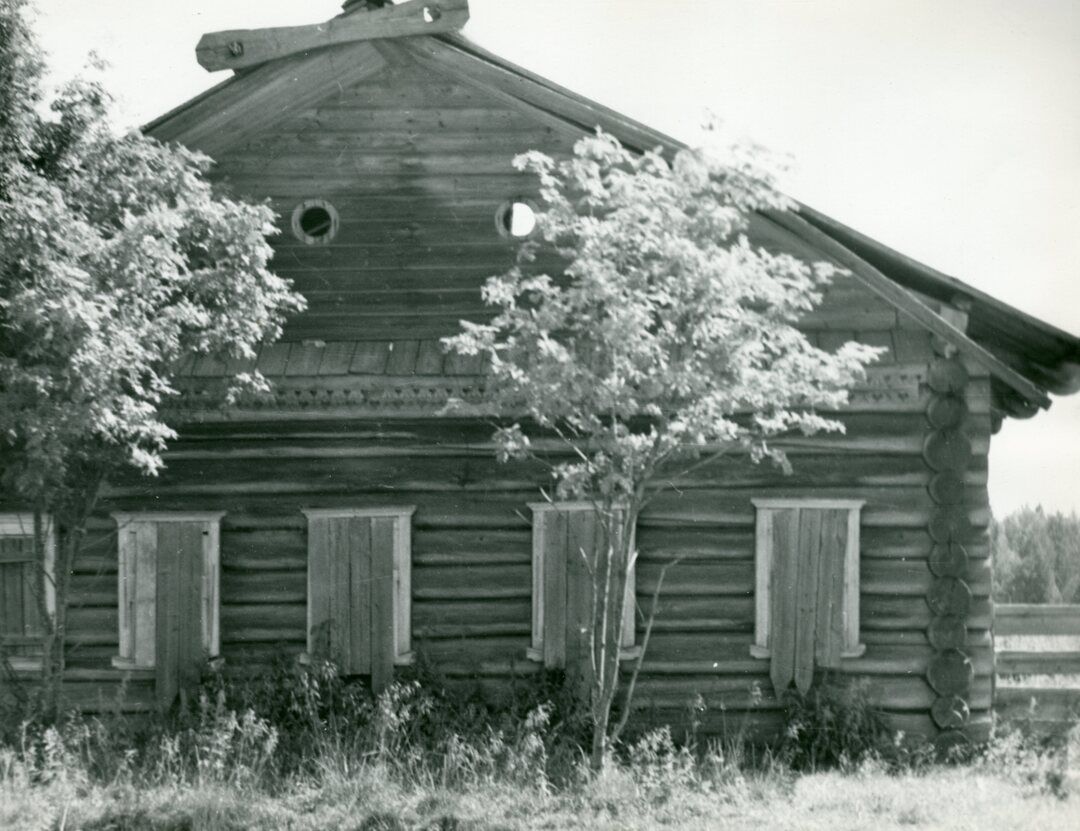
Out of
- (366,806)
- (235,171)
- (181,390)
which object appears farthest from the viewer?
(235,171)

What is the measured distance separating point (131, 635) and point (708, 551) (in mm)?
5369

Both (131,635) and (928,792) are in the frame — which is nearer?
(928,792)

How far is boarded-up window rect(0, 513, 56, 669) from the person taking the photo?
1117 cm

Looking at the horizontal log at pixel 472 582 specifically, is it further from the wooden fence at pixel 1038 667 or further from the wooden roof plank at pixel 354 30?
the wooden roof plank at pixel 354 30

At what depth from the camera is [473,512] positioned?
36.1 feet

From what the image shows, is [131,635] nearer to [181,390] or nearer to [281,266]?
[181,390]

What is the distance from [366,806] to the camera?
864 centimetres

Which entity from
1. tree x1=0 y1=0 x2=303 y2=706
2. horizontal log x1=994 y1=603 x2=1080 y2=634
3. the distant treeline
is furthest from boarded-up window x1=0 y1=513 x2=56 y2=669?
the distant treeline

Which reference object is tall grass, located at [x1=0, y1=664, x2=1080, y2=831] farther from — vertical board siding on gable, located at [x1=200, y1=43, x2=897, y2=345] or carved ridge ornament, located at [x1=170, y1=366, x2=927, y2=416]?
vertical board siding on gable, located at [x1=200, y1=43, x2=897, y2=345]

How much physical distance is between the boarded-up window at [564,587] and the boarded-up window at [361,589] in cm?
120

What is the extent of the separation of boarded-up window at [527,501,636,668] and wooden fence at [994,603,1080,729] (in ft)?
12.3

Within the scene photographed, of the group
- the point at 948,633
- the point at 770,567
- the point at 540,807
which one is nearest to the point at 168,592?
the point at 540,807

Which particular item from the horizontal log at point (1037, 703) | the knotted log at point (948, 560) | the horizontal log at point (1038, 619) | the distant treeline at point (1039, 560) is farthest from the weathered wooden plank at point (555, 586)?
the distant treeline at point (1039, 560)

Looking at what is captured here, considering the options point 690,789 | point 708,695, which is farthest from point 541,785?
point 708,695
